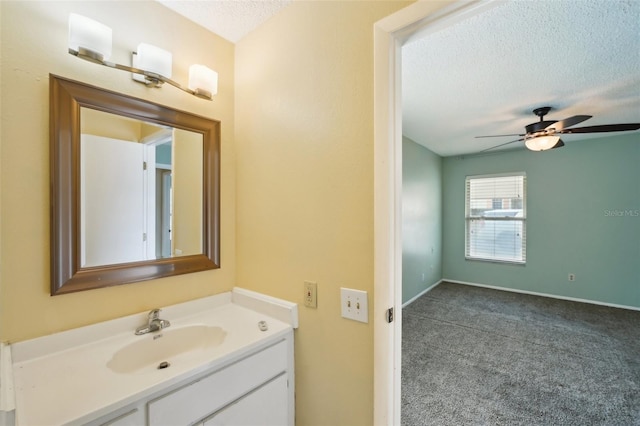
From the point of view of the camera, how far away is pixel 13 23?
3.20 ft

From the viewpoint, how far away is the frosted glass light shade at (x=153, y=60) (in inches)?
46.9

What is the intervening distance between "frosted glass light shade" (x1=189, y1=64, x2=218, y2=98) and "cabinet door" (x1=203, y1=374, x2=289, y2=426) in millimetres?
1421

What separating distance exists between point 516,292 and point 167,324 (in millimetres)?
5387

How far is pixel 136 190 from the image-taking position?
4.27 ft

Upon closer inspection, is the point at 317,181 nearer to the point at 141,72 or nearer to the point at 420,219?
the point at 141,72

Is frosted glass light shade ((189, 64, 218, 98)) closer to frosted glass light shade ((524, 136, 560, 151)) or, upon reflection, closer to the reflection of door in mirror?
Result: the reflection of door in mirror

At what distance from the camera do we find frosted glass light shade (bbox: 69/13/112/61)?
1.00 metres

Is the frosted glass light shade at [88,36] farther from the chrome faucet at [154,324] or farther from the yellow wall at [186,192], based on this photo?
the chrome faucet at [154,324]

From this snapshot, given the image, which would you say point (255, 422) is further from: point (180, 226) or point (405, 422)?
point (405, 422)

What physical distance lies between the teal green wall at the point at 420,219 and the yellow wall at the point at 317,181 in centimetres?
299

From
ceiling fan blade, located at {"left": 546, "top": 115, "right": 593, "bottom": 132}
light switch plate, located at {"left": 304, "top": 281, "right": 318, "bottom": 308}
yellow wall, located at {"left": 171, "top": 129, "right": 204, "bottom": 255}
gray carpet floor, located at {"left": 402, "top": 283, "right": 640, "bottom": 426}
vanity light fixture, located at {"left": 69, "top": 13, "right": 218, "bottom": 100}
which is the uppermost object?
ceiling fan blade, located at {"left": 546, "top": 115, "right": 593, "bottom": 132}

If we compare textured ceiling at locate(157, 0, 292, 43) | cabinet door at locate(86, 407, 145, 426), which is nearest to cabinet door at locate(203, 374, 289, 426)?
cabinet door at locate(86, 407, 145, 426)

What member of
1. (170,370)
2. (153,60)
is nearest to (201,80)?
(153,60)

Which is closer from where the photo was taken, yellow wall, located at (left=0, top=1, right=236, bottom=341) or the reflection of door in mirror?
yellow wall, located at (left=0, top=1, right=236, bottom=341)
